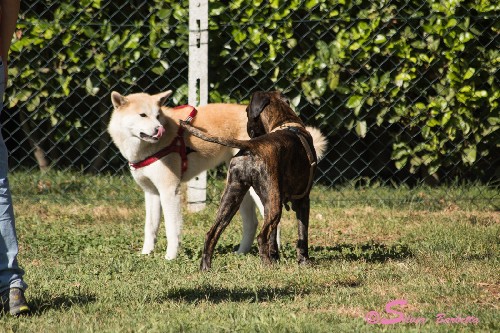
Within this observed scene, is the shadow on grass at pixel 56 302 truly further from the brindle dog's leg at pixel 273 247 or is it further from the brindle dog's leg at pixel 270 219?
the brindle dog's leg at pixel 273 247

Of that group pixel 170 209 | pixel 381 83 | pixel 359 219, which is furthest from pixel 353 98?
pixel 170 209

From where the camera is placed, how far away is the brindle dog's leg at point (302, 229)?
541cm

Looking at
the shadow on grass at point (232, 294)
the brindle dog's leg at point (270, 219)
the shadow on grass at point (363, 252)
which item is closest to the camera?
the shadow on grass at point (232, 294)

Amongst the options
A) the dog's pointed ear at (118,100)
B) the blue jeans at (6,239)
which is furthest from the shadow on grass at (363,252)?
the blue jeans at (6,239)

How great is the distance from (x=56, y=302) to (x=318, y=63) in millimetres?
4153

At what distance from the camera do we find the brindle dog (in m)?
4.94

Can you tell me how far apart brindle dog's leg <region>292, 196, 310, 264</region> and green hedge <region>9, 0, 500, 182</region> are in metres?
2.44

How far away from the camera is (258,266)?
5.23 metres

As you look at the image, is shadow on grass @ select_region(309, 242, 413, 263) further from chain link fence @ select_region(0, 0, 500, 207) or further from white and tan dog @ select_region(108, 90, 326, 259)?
chain link fence @ select_region(0, 0, 500, 207)

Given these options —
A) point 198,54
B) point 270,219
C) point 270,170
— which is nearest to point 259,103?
point 270,170

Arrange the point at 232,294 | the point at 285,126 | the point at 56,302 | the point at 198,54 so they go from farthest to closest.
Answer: the point at 198,54, the point at 285,126, the point at 232,294, the point at 56,302

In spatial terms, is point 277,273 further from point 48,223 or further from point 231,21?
point 231,21

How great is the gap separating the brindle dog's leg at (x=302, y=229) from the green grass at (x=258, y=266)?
85mm

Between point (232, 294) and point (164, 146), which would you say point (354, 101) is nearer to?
point (164, 146)
